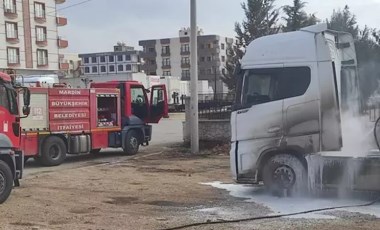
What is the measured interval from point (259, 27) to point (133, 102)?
1086 inches

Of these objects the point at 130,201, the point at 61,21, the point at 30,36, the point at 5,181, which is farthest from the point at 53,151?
the point at 61,21

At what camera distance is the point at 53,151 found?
17.5m

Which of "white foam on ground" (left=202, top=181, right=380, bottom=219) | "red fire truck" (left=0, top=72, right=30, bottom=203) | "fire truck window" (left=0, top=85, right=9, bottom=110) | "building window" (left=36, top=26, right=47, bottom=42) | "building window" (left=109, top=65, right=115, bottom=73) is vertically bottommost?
"white foam on ground" (left=202, top=181, right=380, bottom=219)

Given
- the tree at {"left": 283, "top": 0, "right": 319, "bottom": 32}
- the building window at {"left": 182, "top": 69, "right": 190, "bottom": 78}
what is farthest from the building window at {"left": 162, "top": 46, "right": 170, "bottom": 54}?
the tree at {"left": 283, "top": 0, "right": 319, "bottom": 32}

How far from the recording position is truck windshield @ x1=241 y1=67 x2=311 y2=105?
10.1 m

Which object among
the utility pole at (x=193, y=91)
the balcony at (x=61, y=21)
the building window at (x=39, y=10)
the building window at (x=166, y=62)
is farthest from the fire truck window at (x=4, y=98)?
the building window at (x=166, y=62)

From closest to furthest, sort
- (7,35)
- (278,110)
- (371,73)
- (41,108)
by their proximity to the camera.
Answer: (278,110), (371,73), (41,108), (7,35)

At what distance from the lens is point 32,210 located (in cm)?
952

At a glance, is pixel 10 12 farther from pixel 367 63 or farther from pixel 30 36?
pixel 367 63

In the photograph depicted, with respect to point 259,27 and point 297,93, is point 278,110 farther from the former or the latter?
point 259,27

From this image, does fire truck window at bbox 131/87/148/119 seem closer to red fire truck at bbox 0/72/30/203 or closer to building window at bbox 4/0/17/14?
red fire truck at bbox 0/72/30/203

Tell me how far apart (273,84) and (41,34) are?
220 feet

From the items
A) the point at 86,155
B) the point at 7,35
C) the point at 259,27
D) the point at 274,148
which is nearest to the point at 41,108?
the point at 86,155

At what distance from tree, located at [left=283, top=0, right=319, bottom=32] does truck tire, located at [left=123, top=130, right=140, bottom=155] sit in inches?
663
